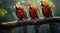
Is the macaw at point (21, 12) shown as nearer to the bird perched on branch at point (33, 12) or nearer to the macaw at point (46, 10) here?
the bird perched on branch at point (33, 12)

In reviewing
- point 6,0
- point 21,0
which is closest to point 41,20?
point 21,0

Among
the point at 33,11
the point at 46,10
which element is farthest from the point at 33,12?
the point at 46,10

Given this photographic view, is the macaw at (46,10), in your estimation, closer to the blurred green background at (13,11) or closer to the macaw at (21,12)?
the blurred green background at (13,11)

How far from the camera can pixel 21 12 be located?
1245 millimetres

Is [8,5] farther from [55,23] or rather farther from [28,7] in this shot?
[55,23]

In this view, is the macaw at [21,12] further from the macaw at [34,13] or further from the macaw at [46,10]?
the macaw at [46,10]

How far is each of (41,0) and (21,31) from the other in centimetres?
32

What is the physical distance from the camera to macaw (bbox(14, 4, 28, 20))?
1.23 meters

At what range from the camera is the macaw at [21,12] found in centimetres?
123

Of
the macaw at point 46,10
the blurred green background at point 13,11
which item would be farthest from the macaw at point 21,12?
the macaw at point 46,10

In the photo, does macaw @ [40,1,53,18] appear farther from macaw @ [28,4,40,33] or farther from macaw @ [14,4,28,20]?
macaw @ [14,4,28,20]

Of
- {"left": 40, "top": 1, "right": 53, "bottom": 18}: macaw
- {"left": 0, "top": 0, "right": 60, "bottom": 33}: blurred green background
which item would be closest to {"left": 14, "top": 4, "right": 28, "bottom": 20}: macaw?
{"left": 0, "top": 0, "right": 60, "bottom": 33}: blurred green background

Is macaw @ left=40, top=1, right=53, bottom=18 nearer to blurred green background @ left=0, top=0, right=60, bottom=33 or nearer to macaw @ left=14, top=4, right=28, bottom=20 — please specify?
blurred green background @ left=0, top=0, right=60, bottom=33

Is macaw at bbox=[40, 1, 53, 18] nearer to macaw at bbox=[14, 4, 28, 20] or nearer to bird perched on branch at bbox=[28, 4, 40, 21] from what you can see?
bird perched on branch at bbox=[28, 4, 40, 21]
